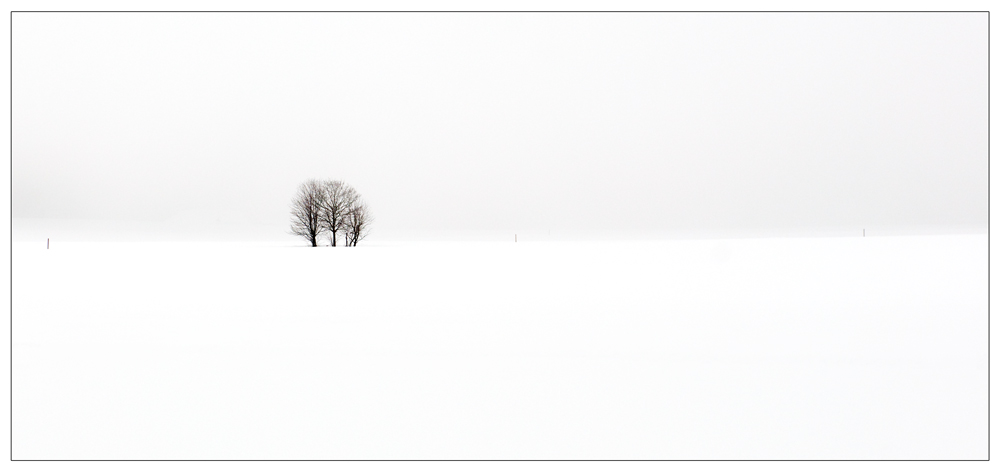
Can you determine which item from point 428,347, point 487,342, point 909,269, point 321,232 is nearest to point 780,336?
point 487,342

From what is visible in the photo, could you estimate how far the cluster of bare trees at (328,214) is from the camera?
34.9 m

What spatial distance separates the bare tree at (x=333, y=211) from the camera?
3512cm

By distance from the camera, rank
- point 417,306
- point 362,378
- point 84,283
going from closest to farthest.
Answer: point 362,378 < point 417,306 < point 84,283

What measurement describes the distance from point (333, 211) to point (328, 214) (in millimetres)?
397

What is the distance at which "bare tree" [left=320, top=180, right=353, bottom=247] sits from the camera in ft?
115

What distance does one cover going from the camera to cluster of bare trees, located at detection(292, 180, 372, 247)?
3494cm

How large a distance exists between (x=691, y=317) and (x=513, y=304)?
2.87m

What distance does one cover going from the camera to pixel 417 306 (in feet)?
27.8

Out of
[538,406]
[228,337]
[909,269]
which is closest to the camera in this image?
[538,406]

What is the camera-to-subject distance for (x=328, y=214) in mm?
35188

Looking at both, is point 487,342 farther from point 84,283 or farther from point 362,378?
point 84,283

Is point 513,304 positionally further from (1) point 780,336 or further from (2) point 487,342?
(1) point 780,336

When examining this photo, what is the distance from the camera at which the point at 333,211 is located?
3525 centimetres

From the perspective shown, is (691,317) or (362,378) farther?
(691,317)
